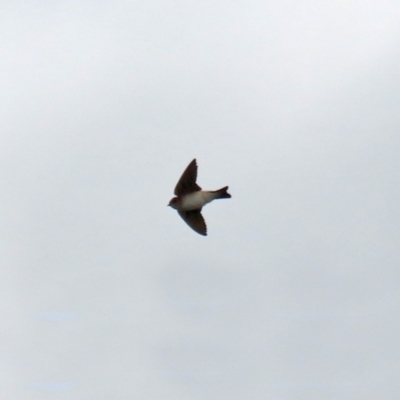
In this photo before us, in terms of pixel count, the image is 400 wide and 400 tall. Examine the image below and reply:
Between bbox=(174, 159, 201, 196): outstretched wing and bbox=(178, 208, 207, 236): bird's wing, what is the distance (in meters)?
0.82

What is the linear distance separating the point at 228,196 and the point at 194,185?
0.96m

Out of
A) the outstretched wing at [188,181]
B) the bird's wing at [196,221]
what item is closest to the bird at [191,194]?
the outstretched wing at [188,181]

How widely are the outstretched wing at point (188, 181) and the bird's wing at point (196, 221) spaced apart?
2.70 ft

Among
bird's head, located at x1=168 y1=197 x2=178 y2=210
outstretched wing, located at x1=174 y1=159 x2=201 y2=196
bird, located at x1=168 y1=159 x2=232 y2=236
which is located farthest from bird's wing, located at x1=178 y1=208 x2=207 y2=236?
outstretched wing, located at x1=174 y1=159 x2=201 y2=196

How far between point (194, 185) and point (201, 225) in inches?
50.5

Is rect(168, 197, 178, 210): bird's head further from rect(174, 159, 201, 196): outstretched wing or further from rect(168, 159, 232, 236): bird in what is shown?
rect(174, 159, 201, 196): outstretched wing

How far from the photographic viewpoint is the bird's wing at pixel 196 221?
45.6m

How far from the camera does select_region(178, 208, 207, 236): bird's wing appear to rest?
45594 millimetres

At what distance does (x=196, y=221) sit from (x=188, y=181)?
4.34 ft

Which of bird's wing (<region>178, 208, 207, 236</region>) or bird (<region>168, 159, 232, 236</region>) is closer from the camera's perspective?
bird (<region>168, 159, 232, 236</region>)

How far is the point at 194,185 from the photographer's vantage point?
147 feet

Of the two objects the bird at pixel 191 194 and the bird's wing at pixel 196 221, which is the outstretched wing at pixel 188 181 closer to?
the bird at pixel 191 194

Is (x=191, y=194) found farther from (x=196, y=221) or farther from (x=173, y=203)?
(x=196, y=221)

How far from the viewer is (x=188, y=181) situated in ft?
147
